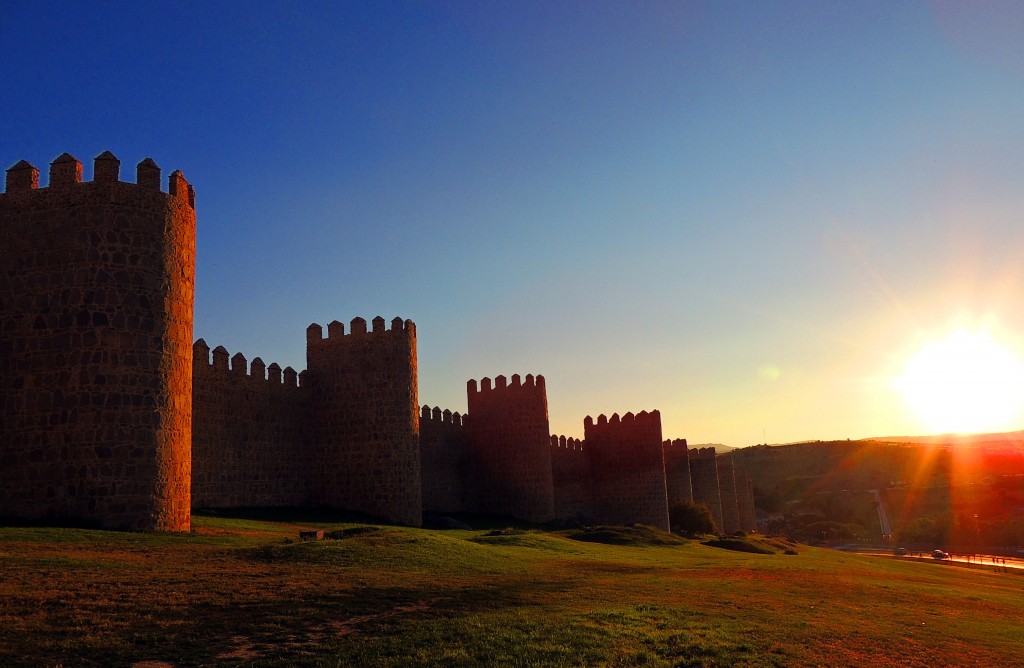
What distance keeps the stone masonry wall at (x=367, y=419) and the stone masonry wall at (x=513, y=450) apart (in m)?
10.0

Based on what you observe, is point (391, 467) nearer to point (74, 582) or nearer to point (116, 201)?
point (116, 201)

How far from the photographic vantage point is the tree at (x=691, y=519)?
44688 millimetres

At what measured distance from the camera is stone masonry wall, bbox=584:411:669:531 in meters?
42.8

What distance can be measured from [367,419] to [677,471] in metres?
28.4

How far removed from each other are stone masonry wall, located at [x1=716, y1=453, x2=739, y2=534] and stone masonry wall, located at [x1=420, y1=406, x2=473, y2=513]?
27.1 metres

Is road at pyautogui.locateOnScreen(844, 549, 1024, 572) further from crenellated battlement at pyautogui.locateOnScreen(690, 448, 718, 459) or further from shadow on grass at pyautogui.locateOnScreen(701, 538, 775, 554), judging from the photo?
shadow on grass at pyautogui.locateOnScreen(701, 538, 775, 554)

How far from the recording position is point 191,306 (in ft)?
58.5

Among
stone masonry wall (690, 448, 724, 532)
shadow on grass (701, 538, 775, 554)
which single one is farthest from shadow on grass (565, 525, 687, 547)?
stone masonry wall (690, 448, 724, 532)

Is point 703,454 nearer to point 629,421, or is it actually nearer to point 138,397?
→ point 629,421

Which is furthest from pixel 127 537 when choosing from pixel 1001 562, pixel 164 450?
pixel 1001 562

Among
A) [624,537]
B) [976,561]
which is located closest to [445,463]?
[624,537]

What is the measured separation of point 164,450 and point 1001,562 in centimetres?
4999

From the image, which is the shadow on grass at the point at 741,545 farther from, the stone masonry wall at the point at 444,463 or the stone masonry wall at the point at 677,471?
the stone masonry wall at the point at 677,471

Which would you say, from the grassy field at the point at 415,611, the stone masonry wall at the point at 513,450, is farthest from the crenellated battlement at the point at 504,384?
the grassy field at the point at 415,611
